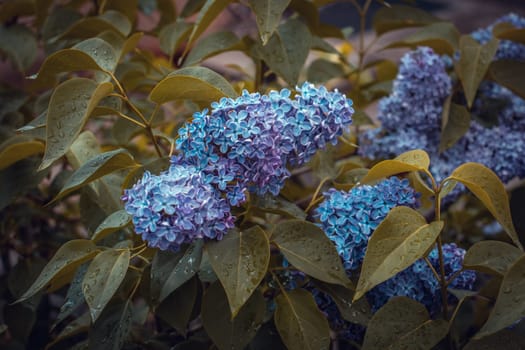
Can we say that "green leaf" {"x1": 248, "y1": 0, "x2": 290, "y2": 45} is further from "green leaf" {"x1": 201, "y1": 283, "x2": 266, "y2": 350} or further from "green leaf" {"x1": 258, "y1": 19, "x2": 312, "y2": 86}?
"green leaf" {"x1": 201, "y1": 283, "x2": 266, "y2": 350}

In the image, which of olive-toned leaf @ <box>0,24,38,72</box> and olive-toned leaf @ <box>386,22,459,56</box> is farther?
olive-toned leaf @ <box>0,24,38,72</box>

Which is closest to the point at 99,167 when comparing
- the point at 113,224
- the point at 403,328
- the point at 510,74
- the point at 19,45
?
the point at 113,224

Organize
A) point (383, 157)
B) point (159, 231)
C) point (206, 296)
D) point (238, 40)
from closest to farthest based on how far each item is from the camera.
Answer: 1. point (159, 231)
2. point (206, 296)
3. point (238, 40)
4. point (383, 157)

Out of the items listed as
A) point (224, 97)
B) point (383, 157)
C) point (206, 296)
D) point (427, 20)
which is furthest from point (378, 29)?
point (206, 296)

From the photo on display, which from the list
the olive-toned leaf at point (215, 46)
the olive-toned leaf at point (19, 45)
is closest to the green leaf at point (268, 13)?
the olive-toned leaf at point (215, 46)

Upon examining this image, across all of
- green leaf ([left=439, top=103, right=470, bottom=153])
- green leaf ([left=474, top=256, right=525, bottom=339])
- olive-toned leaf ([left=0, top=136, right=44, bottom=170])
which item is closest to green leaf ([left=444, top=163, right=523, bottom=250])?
green leaf ([left=474, top=256, right=525, bottom=339])

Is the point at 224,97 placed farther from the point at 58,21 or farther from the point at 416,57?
the point at 58,21

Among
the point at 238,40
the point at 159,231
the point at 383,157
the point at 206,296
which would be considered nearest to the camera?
the point at 159,231
